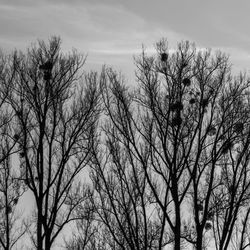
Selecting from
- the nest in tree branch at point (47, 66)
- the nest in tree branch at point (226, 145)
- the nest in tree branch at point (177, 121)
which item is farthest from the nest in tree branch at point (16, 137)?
the nest in tree branch at point (226, 145)

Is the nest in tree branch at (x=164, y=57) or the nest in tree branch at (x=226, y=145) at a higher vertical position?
the nest in tree branch at (x=164, y=57)

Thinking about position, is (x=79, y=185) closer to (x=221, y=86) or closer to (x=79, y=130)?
(x=79, y=130)

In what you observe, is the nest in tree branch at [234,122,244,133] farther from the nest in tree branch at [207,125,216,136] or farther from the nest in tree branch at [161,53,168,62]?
the nest in tree branch at [161,53,168,62]

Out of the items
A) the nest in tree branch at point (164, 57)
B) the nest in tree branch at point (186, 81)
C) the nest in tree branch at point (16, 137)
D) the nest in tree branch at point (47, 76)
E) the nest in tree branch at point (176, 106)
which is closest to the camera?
the nest in tree branch at point (176, 106)

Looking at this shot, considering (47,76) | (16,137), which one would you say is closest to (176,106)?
(47,76)

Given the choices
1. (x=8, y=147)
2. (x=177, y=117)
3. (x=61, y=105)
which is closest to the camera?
(x=177, y=117)

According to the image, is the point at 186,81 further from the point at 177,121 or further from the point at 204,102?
the point at 177,121

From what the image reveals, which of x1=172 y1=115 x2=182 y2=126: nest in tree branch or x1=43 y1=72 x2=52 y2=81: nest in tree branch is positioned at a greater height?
x1=43 y1=72 x2=52 y2=81: nest in tree branch

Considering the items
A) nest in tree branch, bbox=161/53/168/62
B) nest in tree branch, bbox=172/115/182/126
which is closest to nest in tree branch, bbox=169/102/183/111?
nest in tree branch, bbox=172/115/182/126

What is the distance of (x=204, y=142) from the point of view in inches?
609

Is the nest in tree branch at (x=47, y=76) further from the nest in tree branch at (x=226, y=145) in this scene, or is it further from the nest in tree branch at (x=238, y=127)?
the nest in tree branch at (x=238, y=127)

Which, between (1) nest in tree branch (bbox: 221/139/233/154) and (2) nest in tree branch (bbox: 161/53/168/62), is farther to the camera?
(1) nest in tree branch (bbox: 221/139/233/154)

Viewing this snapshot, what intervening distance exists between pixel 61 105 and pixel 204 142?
5388 millimetres

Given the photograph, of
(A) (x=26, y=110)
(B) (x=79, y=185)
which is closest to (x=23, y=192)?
(B) (x=79, y=185)
